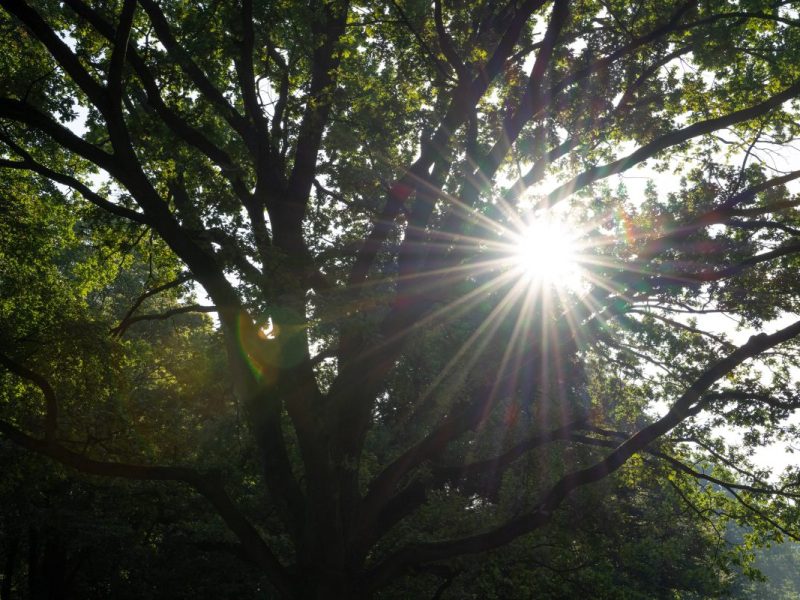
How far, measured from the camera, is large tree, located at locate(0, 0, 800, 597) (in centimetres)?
973

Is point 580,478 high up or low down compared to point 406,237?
down

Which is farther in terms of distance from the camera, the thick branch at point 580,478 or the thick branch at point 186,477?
the thick branch at point 186,477

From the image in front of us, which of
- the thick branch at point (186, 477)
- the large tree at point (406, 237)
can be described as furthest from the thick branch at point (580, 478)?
the thick branch at point (186, 477)

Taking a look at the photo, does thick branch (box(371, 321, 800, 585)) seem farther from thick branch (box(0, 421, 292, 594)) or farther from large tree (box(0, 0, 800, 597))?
thick branch (box(0, 421, 292, 594))

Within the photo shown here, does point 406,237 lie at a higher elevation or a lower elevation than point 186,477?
higher

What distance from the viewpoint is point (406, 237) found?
10867 mm

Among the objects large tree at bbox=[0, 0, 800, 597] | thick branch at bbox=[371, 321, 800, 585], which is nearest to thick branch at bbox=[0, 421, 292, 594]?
large tree at bbox=[0, 0, 800, 597]

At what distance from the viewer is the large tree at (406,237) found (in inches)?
383

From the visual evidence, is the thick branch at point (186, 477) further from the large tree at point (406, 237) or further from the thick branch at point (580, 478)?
the thick branch at point (580, 478)

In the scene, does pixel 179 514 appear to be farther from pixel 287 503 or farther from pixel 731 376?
pixel 731 376

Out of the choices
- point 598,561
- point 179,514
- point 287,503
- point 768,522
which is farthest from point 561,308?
point 179,514

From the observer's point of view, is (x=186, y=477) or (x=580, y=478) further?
(x=186, y=477)

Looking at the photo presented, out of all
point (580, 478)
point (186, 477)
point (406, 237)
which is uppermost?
point (406, 237)

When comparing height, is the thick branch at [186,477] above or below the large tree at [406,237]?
below
